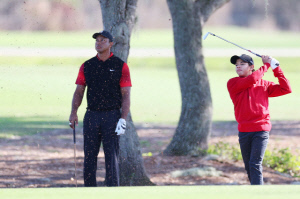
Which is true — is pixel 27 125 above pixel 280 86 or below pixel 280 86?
below

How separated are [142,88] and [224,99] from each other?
14.0ft

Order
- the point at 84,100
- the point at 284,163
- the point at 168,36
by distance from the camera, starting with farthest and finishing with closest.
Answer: the point at 168,36, the point at 84,100, the point at 284,163

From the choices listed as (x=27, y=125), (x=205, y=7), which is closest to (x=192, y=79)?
(x=205, y=7)

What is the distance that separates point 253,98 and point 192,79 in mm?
4136

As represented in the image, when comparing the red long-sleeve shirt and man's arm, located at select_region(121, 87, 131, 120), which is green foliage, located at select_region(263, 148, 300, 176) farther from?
man's arm, located at select_region(121, 87, 131, 120)

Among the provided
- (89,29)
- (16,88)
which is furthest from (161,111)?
(89,29)

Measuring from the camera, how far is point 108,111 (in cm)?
627

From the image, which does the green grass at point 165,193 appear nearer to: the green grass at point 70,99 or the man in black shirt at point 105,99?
the man in black shirt at point 105,99

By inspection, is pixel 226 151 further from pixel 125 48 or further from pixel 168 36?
pixel 168 36

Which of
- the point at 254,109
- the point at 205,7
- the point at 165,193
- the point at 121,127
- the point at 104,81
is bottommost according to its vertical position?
the point at 165,193

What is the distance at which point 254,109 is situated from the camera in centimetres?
616

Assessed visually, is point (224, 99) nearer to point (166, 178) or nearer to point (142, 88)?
point (142, 88)

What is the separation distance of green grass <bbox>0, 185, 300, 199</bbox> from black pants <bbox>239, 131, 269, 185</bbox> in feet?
6.44

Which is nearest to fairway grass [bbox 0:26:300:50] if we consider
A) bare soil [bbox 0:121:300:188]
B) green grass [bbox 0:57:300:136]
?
green grass [bbox 0:57:300:136]
